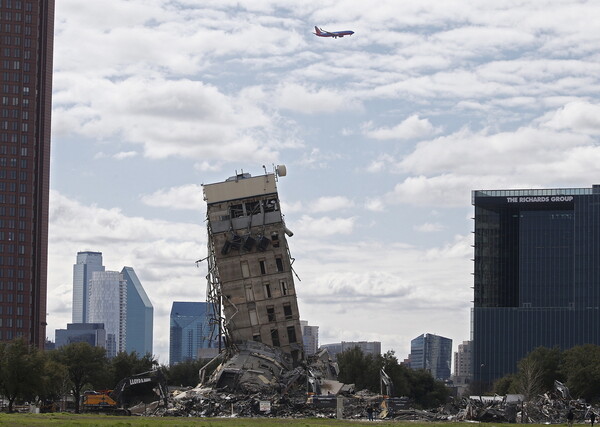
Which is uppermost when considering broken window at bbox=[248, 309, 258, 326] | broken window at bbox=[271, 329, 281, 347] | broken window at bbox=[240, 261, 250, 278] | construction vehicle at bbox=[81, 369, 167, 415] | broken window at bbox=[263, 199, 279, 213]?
broken window at bbox=[263, 199, 279, 213]

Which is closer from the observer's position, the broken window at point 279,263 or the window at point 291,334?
the broken window at point 279,263

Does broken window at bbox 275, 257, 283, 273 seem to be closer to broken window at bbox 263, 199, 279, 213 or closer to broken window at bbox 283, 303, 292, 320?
broken window at bbox 283, 303, 292, 320

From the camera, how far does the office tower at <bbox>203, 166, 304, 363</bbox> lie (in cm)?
16212

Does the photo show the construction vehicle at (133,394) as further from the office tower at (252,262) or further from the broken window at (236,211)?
the broken window at (236,211)

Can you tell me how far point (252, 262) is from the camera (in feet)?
535

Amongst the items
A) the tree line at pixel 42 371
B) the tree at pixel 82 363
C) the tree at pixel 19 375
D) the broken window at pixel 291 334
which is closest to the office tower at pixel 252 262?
the broken window at pixel 291 334

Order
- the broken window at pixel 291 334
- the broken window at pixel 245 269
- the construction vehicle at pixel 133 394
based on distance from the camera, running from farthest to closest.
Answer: the broken window at pixel 291 334
the broken window at pixel 245 269
the construction vehicle at pixel 133 394

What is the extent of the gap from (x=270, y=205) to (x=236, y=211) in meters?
4.39

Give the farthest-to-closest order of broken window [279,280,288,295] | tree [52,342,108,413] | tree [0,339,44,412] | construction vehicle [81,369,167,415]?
tree [52,342,108,413]
broken window [279,280,288,295]
construction vehicle [81,369,167,415]
tree [0,339,44,412]

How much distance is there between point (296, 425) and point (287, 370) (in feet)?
202

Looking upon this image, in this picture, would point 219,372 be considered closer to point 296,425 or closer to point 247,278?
point 247,278

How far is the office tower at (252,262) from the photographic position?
162 metres

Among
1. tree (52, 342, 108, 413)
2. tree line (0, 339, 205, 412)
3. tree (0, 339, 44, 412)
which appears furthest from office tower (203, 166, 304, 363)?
tree (52, 342, 108, 413)

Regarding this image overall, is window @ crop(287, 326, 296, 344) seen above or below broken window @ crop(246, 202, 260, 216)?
below
